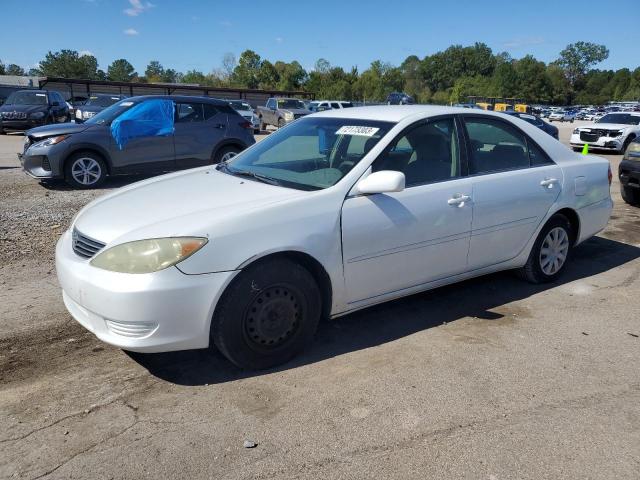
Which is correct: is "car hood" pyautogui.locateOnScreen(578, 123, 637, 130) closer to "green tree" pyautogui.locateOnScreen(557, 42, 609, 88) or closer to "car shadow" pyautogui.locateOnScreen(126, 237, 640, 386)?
"car shadow" pyautogui.locateOnScreen(126, 237, 640, 386)

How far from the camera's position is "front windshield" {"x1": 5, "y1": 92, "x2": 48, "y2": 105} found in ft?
66.2

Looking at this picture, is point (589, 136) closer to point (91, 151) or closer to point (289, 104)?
point (289, 104)

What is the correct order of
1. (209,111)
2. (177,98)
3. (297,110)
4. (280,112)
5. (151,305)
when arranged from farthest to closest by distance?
1. (297,110)
2. (280,112)
3. (209,111)
4. (177,98)
5. (151,305)

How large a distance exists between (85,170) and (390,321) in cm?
709

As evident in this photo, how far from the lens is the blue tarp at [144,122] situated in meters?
9.34

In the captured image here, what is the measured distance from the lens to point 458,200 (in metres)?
3.98

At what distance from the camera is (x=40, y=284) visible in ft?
15.7

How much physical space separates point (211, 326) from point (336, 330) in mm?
1206

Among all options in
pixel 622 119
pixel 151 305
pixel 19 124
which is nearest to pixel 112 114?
pixel 151 305

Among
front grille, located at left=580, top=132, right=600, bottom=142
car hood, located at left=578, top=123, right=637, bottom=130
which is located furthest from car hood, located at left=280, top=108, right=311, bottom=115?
car hood, located at left=578, top=123, right=637, bottom=130

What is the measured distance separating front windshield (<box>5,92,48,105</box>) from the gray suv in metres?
12.1

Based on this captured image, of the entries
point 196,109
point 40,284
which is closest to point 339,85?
point 196,109

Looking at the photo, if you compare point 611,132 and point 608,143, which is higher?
point 611,132

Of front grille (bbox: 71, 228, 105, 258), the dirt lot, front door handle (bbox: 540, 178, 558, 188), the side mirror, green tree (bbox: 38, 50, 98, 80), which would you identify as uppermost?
green tree (bbox: 38, 50, 98, 80)
